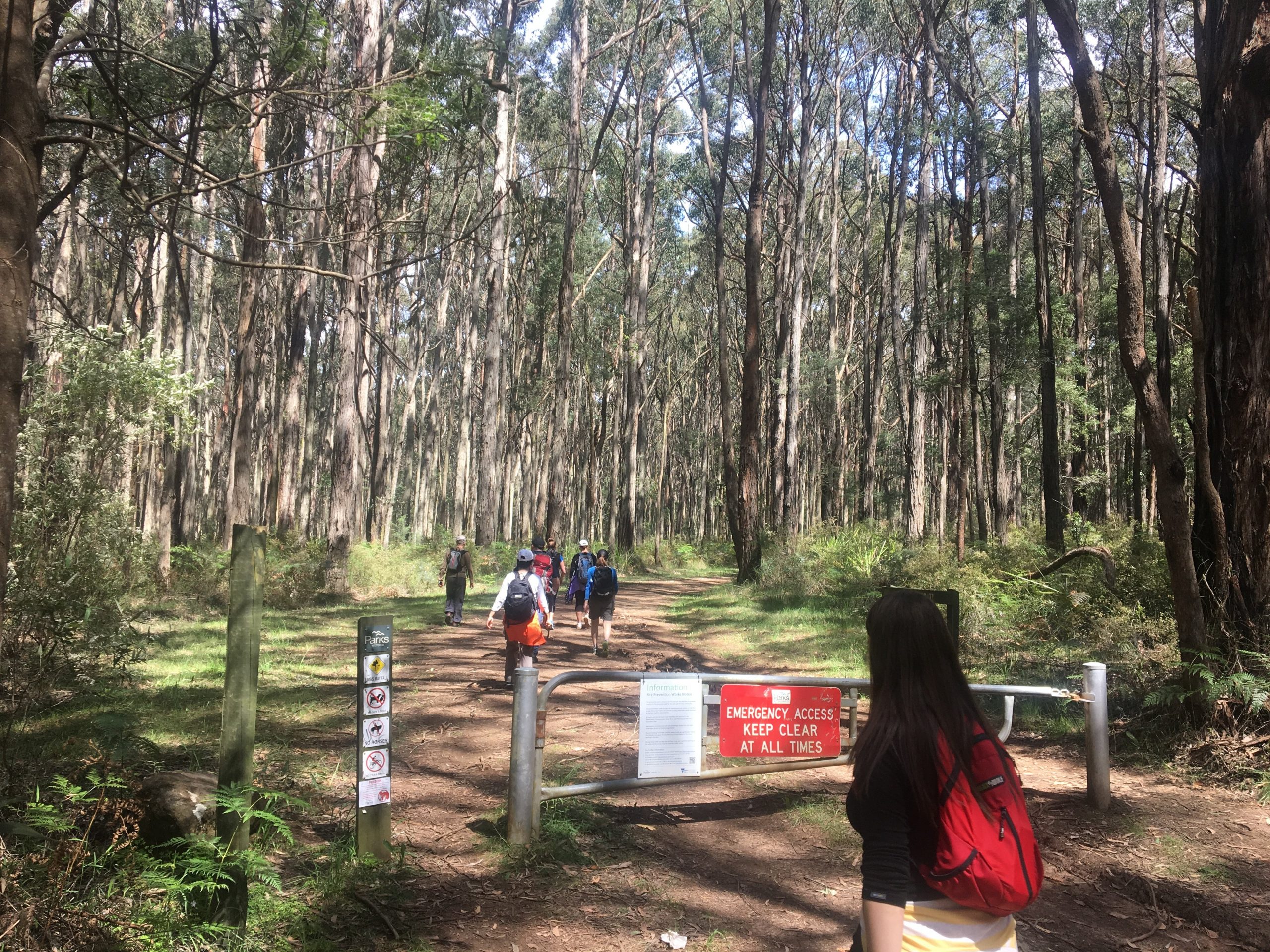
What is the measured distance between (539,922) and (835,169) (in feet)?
113

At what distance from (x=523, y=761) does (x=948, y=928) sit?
325cm

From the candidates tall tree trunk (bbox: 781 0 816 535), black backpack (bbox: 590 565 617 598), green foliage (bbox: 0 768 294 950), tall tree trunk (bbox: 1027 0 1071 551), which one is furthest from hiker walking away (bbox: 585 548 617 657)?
tall tree trunk (bbox: 781 0 816 535)

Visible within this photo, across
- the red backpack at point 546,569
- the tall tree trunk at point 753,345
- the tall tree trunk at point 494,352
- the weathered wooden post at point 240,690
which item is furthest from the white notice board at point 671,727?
the tall tree trunk at point 494,352

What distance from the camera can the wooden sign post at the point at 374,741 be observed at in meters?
A: 4.60

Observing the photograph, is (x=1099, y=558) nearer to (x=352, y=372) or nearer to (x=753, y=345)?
(x=753, y=345)

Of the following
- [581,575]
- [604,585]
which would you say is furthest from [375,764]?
[581,575]

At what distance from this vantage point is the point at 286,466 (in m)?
23.6

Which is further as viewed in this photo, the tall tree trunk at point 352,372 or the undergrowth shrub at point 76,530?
the tall tree trunk at point 352,372

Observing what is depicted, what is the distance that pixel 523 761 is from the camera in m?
4.81

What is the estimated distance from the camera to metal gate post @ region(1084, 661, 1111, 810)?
5582 mm

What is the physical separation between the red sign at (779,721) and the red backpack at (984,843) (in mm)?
3434

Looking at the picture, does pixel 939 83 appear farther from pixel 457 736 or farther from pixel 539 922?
pixel 539 922

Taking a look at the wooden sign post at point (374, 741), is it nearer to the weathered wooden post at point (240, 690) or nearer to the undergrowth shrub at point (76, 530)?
the weathered wooden post at point (240, 690)

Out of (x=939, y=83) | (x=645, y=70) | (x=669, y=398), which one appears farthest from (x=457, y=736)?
(x=669, y=398)
